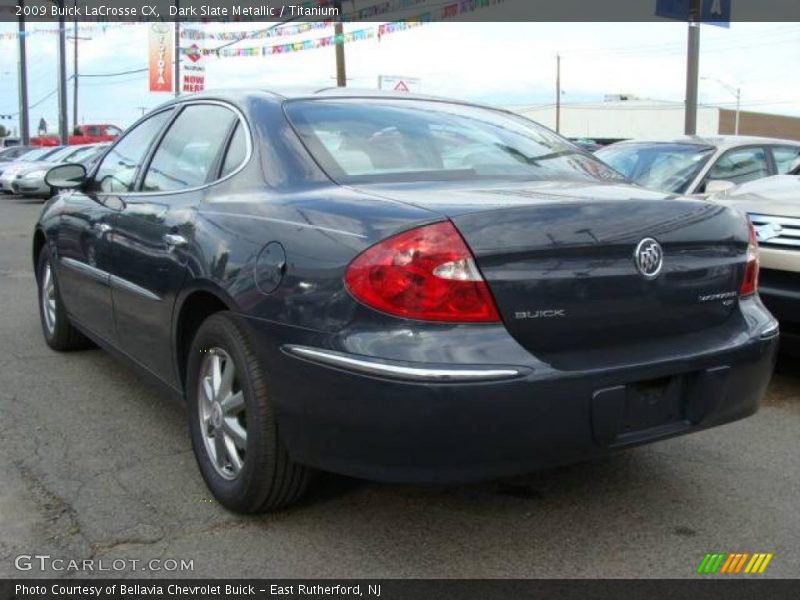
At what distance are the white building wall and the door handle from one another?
7673 centimetres

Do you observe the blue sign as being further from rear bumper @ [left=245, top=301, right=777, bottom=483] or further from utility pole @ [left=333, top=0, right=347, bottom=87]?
rear bumper @ [left=245, top=301, right=777, bottom=483]

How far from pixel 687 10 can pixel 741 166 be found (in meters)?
5.45

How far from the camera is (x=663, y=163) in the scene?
707 cm

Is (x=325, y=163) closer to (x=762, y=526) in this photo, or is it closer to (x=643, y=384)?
(x=643, y=384)

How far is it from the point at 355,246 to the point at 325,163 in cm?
63

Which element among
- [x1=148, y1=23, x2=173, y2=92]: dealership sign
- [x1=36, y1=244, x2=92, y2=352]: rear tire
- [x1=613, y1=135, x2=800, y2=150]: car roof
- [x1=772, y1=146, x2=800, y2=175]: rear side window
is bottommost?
[x1=36, y1=244, x2=92, y2=352]: rear tire

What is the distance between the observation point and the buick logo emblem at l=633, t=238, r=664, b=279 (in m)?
2.60

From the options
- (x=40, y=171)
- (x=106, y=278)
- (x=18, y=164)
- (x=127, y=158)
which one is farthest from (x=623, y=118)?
(x=106, y=278)

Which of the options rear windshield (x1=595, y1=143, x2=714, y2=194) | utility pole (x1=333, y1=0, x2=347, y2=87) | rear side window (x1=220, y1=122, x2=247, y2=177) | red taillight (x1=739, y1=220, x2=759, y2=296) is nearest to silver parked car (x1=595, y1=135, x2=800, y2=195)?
rear windshield (x1=595, y1=143, x2=714, y2=194)

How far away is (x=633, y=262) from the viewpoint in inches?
102

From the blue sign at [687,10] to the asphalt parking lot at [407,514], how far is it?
29.3 ft
